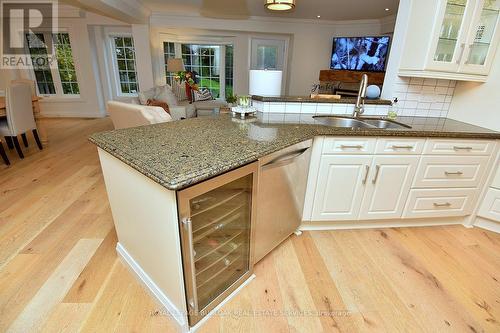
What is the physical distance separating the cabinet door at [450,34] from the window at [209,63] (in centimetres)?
508

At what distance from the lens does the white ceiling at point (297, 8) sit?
4.41 m

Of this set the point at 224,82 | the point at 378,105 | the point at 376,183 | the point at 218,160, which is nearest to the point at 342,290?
the point at 376,183

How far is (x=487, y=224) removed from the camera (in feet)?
7.04

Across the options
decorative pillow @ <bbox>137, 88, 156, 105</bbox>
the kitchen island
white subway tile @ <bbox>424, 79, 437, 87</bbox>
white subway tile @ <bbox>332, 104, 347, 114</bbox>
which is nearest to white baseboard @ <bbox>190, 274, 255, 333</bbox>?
the kitchen island

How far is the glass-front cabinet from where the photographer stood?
5.90ft

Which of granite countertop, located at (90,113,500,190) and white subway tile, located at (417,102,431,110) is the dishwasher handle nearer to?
granite countertop, located at (90,113,500,190)

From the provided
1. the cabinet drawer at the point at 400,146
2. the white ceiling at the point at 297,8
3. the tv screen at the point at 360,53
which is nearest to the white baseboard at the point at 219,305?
the cabinet drawer at the point at 400,146

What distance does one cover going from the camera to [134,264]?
1.50 meters

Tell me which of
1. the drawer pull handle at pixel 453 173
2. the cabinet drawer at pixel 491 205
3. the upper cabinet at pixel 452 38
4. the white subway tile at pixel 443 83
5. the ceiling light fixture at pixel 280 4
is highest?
the ceiling light fixture at pixel 280 4

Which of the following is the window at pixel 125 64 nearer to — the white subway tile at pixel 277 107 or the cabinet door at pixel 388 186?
the white subway tile at pixel 277 107

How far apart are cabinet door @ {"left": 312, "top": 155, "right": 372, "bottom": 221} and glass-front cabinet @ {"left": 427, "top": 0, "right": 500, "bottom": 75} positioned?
3.28 feet

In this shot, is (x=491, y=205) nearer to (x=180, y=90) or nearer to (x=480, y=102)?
(x=480, y=102)

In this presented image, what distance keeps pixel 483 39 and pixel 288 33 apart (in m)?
4.73

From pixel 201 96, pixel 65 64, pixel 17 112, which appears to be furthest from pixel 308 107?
pixel 65 64
